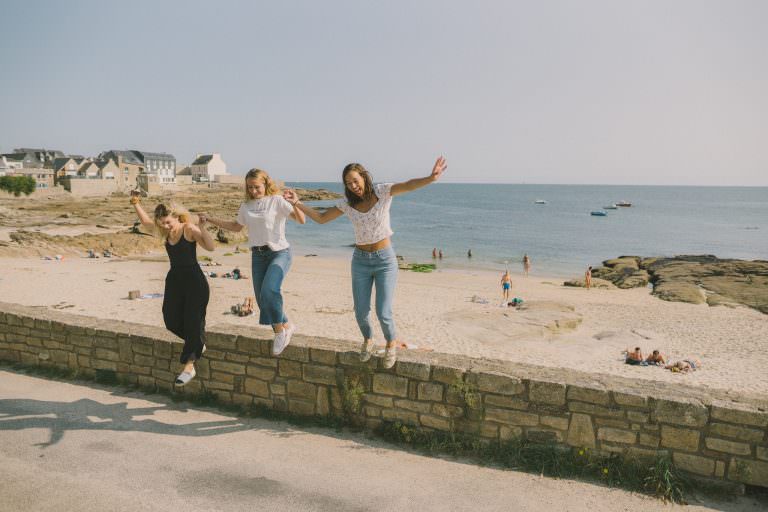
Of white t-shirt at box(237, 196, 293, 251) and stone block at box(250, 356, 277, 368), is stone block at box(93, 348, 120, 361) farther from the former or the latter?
white t-shirt at box(237, 196, 293, 251)

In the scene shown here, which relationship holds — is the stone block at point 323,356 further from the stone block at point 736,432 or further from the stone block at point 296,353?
the stone block at point 736,432

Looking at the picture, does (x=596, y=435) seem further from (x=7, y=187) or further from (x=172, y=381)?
(x=7, y=187)

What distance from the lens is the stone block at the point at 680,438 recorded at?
3.99 meters

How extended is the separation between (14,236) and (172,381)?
30844 mm

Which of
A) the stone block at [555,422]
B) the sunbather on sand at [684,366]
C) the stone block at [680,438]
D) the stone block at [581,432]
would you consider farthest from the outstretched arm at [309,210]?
the sunbather on sand at [684,366]

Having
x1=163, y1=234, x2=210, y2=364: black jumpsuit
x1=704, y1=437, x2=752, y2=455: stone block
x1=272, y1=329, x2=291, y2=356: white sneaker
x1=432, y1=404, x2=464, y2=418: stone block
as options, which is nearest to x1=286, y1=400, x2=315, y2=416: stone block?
x1=272, y1=329, x2=291, y2=356: white sneaker

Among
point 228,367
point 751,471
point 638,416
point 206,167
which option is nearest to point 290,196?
point 228,367

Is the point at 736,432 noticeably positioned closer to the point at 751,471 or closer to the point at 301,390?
the point at 751,471

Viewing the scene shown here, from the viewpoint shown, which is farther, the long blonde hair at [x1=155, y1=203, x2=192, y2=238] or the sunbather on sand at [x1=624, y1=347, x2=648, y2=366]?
the sunbather on sand at [x1=624, y1=347, x2=648, y2=366]

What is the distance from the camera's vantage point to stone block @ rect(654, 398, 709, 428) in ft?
13.0

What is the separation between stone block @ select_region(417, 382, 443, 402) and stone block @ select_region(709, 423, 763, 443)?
7.18 feet

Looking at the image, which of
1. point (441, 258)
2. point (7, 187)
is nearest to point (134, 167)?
point (7, 187)

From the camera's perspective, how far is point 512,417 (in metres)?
4.47

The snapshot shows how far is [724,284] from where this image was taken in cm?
2622
